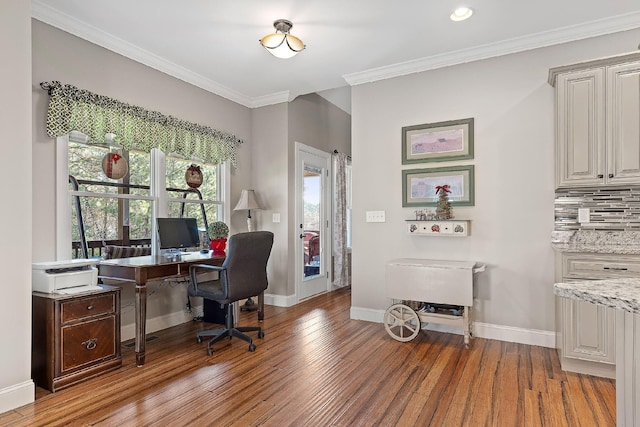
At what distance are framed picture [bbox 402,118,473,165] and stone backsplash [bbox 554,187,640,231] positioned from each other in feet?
2.82

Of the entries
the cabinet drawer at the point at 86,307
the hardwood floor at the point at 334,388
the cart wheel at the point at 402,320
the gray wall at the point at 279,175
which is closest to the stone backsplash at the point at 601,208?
the hardwood floor at the point at 334,388

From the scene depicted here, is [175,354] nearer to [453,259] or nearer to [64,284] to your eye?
[64,284]

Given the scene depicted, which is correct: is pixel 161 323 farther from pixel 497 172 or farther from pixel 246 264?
pixel 497 172

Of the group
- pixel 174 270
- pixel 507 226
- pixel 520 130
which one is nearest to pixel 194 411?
pixel 174 270

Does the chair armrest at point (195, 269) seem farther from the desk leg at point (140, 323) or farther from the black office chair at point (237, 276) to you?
the desk leg at point (140, 323)

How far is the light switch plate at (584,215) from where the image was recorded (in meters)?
3.03

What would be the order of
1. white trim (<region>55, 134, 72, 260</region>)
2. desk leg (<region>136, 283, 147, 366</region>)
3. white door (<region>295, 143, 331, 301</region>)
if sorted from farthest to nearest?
white door (<region>295, 143, 331, 301</region>) < white trim (<region>55, 134, 72, 260</region>) < desk leg (<region>136, 283, 147, 366</region>)

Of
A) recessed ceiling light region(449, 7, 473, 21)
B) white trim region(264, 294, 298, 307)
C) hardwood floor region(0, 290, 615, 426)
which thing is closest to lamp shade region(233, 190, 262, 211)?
white trim region(264, 294, 298, 307)

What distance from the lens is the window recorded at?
299 centimetres

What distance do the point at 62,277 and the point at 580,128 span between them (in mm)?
3699

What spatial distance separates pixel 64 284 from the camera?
99.7 inches

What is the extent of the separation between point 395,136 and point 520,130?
3.67 ft

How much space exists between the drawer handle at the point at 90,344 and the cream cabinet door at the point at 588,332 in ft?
10.4

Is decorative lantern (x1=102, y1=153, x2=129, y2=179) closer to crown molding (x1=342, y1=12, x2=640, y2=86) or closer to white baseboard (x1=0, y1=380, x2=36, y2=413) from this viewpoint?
white baseboard (x1=0, y1=380, x2=36, y2=413)
